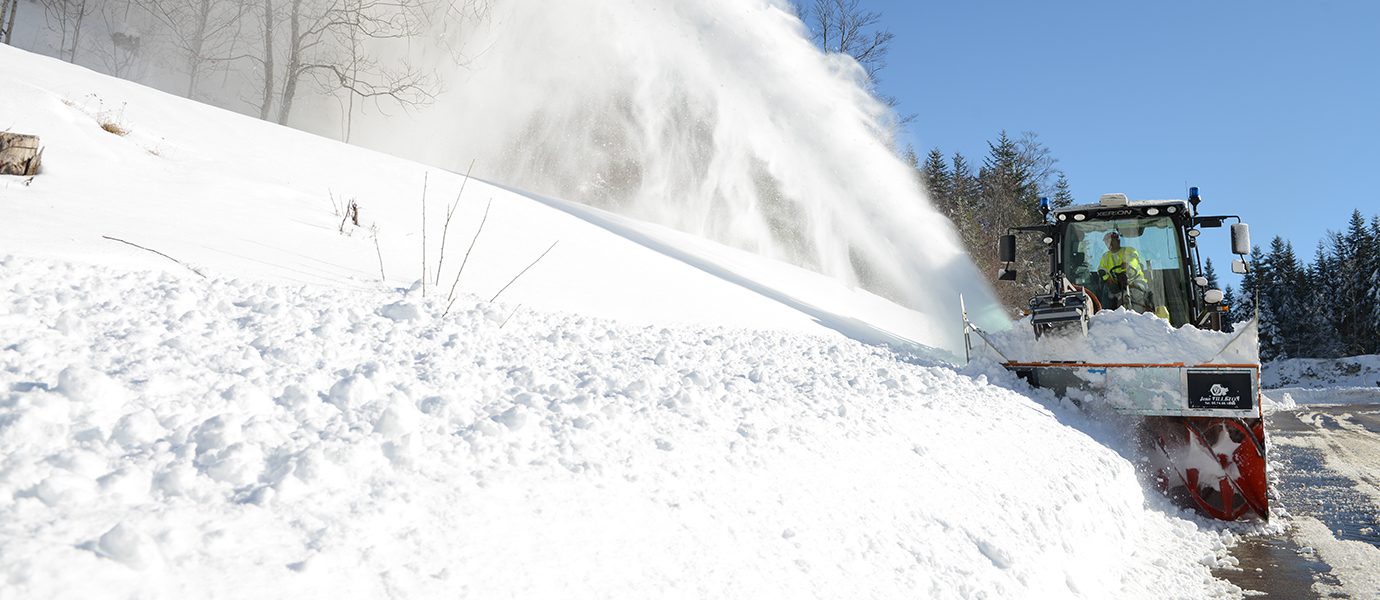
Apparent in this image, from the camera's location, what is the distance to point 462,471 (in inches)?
93.0

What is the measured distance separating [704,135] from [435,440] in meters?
14.1

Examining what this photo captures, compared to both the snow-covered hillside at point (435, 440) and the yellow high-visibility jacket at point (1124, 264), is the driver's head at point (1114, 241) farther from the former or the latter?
the snow-covered hillside at point (435, 440)

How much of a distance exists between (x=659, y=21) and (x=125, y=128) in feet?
33.7

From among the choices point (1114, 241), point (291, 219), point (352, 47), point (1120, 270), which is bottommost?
point (291, 219)

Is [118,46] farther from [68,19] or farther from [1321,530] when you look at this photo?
[1321,530]

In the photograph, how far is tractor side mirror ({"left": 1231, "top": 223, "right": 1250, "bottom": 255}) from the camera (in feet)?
20.6

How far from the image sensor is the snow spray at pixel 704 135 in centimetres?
1423

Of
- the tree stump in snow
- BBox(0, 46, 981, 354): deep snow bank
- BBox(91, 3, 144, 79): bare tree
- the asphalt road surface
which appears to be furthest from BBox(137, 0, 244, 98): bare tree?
the asphalt road surface

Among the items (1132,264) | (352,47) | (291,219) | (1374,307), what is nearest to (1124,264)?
(1132,264)

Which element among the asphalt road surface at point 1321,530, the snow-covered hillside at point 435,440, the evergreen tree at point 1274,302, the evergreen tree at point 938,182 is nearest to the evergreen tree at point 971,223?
the evergreen tree at point 938,182

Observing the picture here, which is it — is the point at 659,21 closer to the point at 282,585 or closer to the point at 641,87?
the point at 641,87

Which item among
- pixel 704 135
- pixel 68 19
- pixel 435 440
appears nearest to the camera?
pixel 435 440

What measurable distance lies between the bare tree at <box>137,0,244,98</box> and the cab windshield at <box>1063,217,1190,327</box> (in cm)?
2410

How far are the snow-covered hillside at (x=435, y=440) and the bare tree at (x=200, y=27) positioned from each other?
67.5 ft
